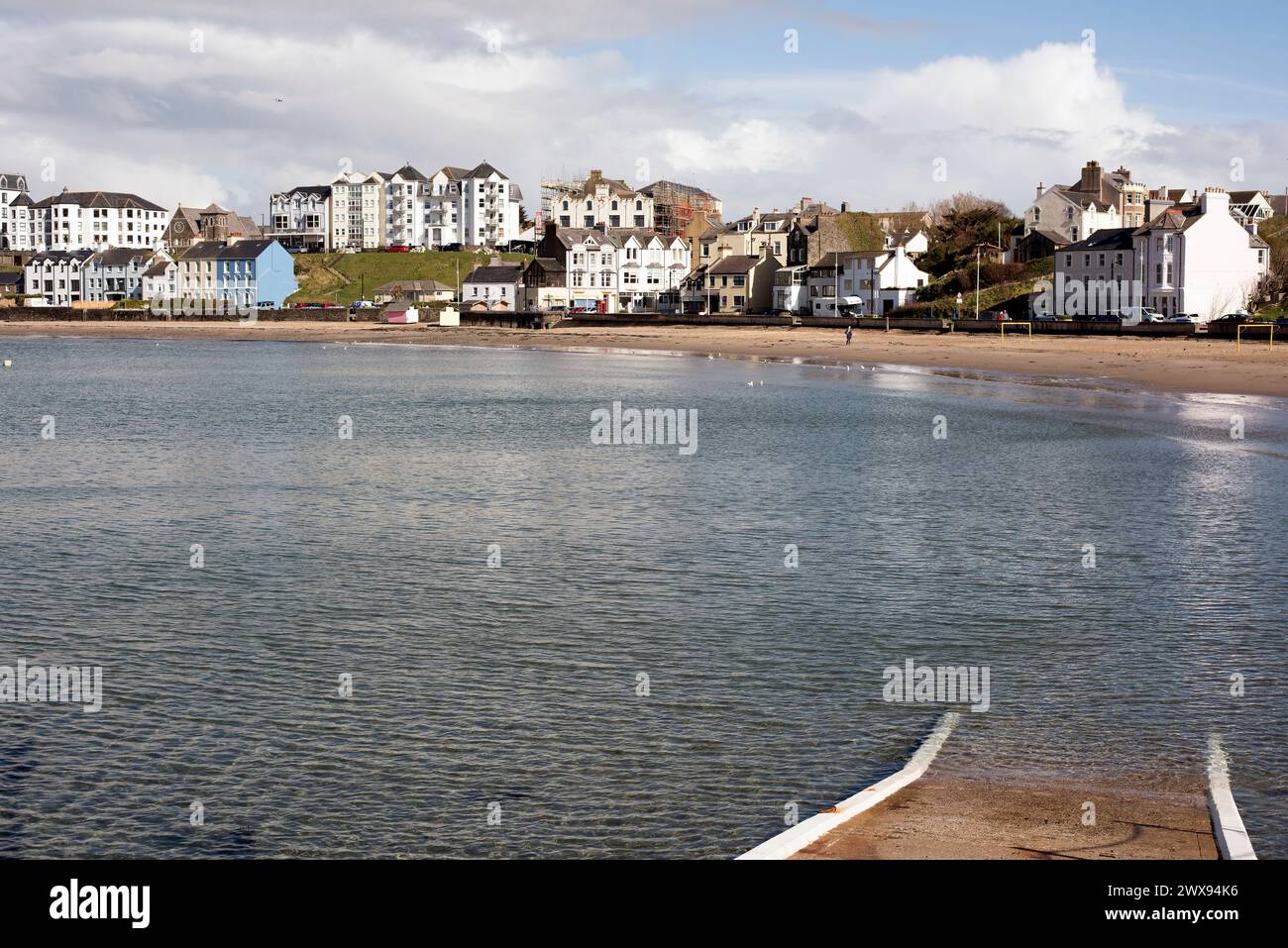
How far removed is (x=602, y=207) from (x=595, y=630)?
6574 inches

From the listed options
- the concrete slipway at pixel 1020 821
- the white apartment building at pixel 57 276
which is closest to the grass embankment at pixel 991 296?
the concrete slipway at pixel 1020 821

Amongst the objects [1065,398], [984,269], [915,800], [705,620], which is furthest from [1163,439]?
[984,269]

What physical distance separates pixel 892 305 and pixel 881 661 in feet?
357

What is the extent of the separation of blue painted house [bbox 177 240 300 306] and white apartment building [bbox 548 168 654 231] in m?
38.4

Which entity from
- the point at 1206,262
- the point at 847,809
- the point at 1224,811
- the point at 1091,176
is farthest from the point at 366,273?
the point at 1224,811

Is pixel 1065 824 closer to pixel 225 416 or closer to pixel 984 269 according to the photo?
pixel 225 416

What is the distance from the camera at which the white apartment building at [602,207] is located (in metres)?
179

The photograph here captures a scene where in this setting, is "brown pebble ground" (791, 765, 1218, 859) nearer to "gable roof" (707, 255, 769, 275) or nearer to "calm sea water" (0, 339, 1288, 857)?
"calm sea water" (0, 339, 1288, 857)

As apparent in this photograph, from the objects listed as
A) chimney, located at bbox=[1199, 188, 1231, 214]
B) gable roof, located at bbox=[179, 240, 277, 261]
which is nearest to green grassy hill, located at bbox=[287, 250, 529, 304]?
gable roof, located at bbox=[179, 240, 277, 261]

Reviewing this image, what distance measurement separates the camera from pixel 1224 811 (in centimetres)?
1022

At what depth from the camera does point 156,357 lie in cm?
10250

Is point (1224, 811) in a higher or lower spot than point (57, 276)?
lower

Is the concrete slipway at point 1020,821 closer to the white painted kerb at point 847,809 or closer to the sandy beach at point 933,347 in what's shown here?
the white painted kerb at point 847,809

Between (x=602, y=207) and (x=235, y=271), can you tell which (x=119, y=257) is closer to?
(x=235, y=271)
